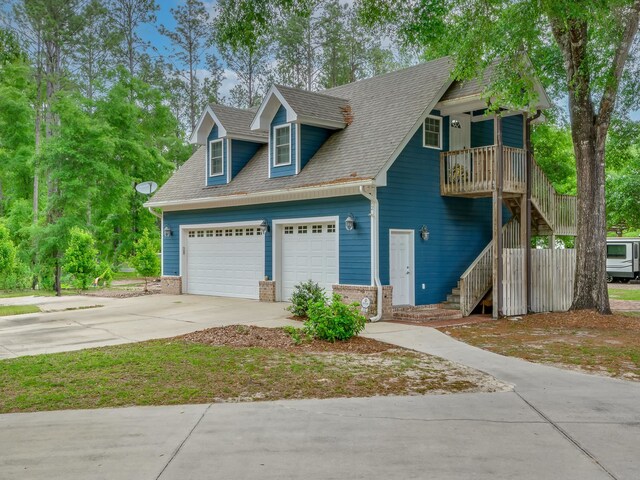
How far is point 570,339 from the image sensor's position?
11328 mm

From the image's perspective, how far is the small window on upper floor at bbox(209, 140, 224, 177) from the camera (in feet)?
64.4

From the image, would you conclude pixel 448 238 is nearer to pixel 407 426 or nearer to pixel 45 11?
pixel 407 426

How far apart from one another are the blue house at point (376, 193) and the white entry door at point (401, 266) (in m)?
0.03

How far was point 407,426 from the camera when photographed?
5633mm

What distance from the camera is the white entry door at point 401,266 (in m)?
15.0

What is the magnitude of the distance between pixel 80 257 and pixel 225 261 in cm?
523

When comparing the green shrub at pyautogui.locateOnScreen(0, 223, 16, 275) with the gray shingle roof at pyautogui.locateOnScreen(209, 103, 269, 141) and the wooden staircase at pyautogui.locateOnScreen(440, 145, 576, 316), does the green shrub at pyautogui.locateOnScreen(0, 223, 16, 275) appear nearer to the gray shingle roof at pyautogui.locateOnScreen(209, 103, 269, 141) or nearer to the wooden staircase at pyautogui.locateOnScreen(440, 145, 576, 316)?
the gray shingle roof at pyautogui.locateOnScreen(209, 103, 269, 141)

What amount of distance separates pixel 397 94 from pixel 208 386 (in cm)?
1177

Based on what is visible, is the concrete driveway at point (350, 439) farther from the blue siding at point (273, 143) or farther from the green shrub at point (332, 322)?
the blue siding at point (273, 143)

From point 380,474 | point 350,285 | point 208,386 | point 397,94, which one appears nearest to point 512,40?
point 397,94

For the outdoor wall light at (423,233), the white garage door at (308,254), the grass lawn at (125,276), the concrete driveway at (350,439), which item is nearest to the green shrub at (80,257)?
the white garage door at (308,254)

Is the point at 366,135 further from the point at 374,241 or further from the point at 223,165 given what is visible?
the point at 223,165

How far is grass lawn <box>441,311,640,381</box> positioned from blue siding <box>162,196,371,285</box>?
2.85 metres

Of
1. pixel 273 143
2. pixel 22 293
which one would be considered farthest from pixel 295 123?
pixel 22 293
